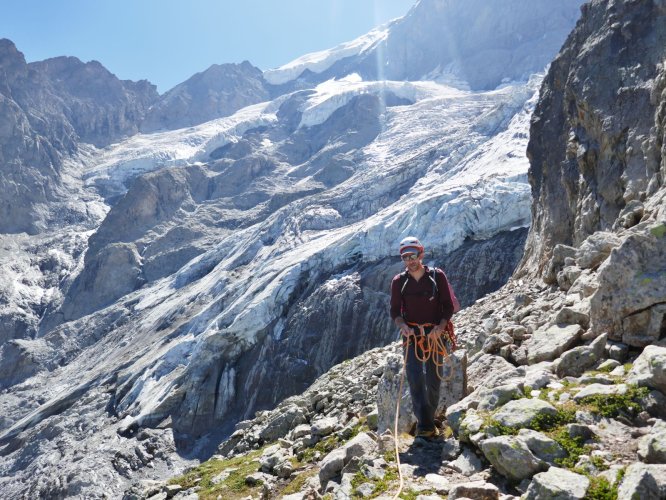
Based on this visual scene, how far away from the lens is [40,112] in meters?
158

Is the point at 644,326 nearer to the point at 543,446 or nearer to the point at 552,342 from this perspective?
the point at 552,342

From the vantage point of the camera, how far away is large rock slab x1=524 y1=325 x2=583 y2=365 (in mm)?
7922

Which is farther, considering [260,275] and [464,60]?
[464,60]

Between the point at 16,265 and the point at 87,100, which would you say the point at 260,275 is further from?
the point at 87,100

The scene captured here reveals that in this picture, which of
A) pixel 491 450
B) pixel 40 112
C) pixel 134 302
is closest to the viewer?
pixel 491 450

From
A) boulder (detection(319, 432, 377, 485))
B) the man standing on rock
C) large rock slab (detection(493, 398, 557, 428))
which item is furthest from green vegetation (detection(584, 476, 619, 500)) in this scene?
boulder (detection(319, 432, 377, 485))

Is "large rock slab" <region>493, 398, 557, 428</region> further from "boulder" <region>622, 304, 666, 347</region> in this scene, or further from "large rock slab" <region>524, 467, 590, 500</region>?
"boulder" <region>622, 304, 666, 347</region>

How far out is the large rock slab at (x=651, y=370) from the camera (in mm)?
5418

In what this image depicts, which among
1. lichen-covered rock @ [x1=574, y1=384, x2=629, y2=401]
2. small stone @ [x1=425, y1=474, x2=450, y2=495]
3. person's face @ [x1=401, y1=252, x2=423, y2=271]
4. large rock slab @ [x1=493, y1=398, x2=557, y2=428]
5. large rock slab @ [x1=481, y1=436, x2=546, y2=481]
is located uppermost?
person's face @ [x1=401, y1=252, x2=423, y2=271]

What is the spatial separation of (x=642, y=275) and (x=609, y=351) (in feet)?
3.80

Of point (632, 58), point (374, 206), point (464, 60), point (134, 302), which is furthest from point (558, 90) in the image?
point (464, 60)

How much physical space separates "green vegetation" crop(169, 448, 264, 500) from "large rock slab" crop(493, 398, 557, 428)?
4.90 meters

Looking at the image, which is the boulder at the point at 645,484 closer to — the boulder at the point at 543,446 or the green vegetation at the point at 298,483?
the boulder at the point at 543,446

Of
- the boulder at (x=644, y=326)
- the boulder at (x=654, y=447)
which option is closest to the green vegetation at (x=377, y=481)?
the boulder at (x=654, y=447)
